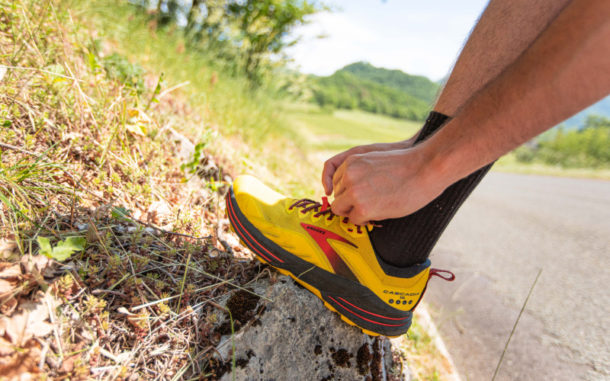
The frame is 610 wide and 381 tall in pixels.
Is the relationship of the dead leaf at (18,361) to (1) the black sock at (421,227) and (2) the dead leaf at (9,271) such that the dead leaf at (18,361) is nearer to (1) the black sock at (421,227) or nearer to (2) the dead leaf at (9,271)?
(2) the dead leaf at (9,271)

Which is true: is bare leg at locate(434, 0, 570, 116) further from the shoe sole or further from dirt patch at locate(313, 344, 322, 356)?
dirt patch at locate(313, 344, 322, 356)

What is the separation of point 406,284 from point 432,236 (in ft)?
0.64

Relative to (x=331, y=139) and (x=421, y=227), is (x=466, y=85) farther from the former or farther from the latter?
(x=331, y=139)

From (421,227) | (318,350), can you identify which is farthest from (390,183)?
(318,350)

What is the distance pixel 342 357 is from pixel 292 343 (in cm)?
19

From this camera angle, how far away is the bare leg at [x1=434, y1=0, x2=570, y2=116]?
86 centimetres

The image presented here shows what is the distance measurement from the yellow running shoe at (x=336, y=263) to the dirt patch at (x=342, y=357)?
11 centimetres

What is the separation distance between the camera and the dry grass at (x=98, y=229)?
2.40ft

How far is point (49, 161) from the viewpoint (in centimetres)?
110

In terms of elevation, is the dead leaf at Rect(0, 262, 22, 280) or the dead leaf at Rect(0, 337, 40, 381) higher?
the dead leaf at Rect(0, 262, 22, 280)

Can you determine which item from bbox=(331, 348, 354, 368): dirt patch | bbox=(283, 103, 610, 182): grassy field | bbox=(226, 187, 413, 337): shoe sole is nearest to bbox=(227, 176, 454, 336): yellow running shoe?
bbox=(226, 187, 413, 337): shoe sole

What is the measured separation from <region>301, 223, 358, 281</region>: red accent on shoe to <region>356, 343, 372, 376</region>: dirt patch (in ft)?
0.85

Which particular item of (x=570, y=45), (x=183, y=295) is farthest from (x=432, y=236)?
(x=183, y=295)

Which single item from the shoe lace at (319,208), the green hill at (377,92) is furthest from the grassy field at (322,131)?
the shoe lace at (319,208)
